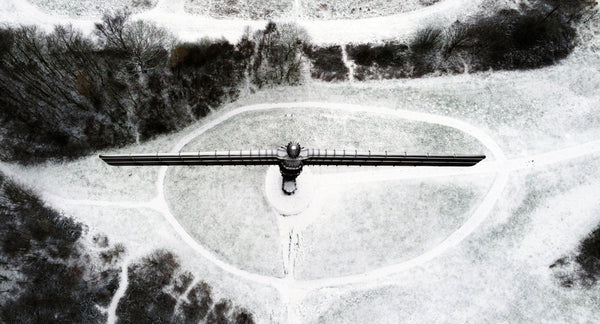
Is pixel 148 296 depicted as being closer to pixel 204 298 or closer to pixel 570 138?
pixel 204 298

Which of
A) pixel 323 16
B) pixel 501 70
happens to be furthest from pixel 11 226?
pixel 501 70

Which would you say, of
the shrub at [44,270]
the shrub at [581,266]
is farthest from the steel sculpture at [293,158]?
the shrub at [581,266]

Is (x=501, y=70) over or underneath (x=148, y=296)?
over

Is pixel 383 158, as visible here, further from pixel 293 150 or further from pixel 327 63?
pixel 327 63

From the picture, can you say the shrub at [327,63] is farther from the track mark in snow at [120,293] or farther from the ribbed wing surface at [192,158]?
the track mark in snow at [120,293]

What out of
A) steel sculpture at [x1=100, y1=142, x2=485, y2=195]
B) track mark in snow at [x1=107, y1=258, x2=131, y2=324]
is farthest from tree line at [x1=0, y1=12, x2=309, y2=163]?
steel sculpture at [x1=100, y1=142, x2=485, y2=195]

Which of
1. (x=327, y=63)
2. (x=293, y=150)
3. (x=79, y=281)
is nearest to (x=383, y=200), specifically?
(x=293, y=150)

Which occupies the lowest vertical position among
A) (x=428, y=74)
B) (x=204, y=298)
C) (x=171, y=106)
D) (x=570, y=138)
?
(x=204, y=298)

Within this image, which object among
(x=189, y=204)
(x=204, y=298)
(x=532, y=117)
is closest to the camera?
(x=204, y=298)
